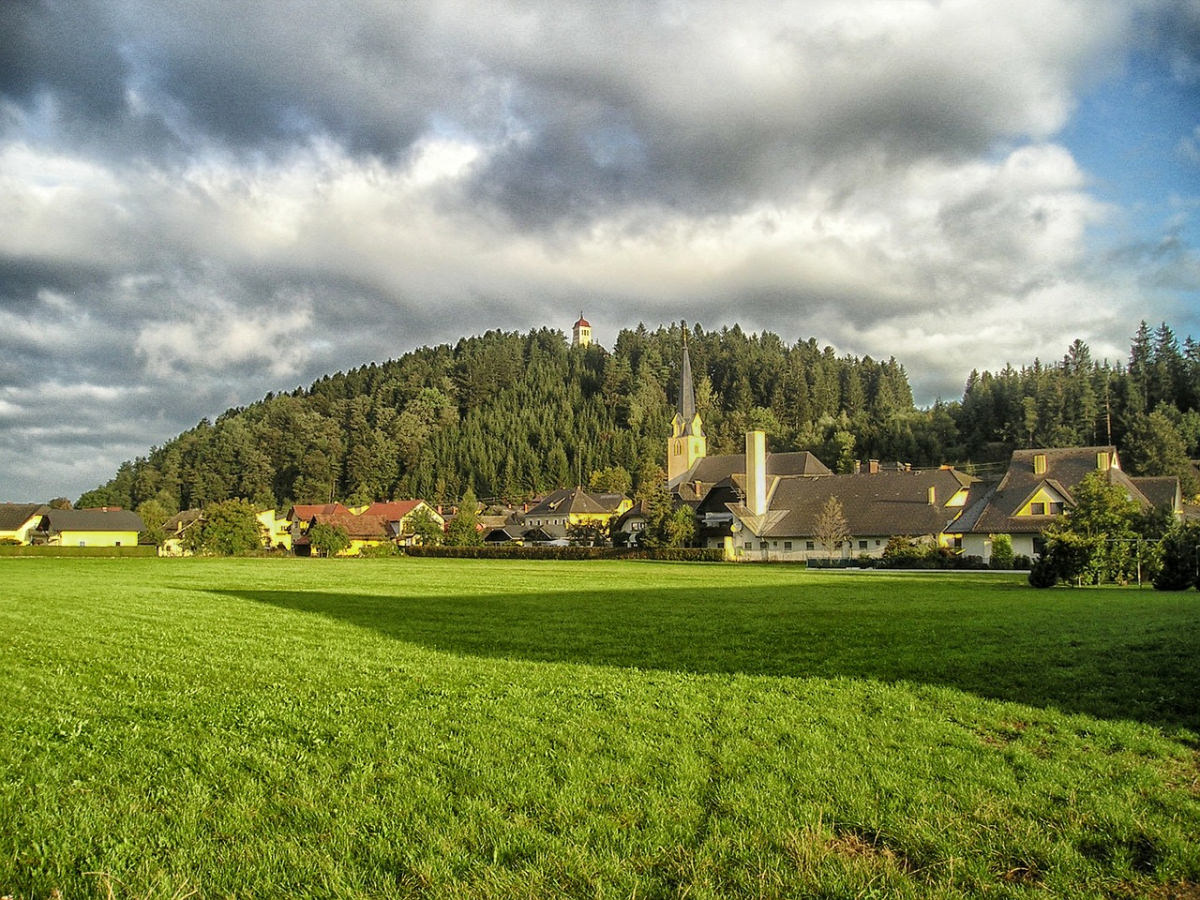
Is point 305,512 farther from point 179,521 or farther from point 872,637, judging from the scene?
point 872,637

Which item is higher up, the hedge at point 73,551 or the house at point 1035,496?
the house at point 1035,496

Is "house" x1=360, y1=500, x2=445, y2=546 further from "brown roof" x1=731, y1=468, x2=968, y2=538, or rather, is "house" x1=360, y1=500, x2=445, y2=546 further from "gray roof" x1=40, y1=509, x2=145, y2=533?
"brown roof" x1=731, y1=468, x2=968, y2=538

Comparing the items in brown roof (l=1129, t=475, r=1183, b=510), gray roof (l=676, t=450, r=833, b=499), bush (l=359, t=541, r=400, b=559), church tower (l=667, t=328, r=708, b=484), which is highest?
church tower (l=667, t=328, r=708, b=484)

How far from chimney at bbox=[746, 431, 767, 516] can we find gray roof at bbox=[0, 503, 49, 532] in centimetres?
9313

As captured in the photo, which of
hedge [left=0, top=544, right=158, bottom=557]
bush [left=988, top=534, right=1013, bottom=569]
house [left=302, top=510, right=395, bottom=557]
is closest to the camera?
bush [left=988, top=534, right=1013, bottom=569]

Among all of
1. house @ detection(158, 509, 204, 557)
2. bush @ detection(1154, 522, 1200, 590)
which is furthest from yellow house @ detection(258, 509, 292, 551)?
bush @ detection(1154, 522, 1200, 590)

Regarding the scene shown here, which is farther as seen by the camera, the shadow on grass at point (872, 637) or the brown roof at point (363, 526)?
the brown roof at point (363, 526)

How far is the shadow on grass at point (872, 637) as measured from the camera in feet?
32.7

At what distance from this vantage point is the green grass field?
472 centimetres

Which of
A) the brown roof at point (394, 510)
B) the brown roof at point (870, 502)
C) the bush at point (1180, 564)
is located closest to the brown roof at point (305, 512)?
the brown roof at point (394, 510)

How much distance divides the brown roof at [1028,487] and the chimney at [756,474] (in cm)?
1770

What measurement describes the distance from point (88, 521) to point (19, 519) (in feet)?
25.9

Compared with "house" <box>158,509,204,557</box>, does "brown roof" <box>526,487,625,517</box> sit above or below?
above

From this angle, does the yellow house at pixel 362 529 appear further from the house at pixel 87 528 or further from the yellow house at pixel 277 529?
the house at pixel 87 528
